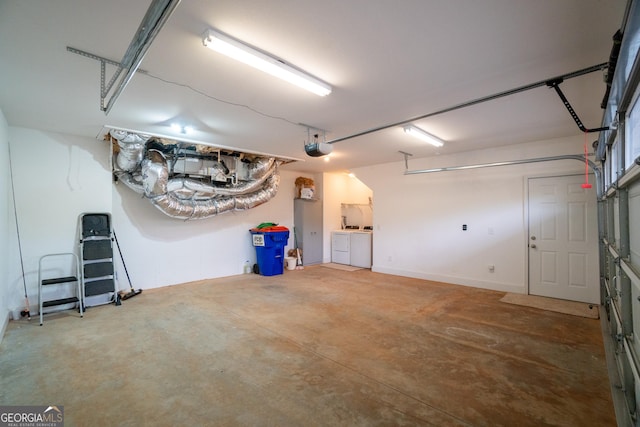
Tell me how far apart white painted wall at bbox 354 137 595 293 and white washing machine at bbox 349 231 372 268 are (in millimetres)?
348

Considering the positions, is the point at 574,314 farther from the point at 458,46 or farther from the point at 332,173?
the point at 332,173

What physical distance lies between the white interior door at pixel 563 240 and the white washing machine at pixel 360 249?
10.6ft

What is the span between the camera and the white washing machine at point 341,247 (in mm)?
7273

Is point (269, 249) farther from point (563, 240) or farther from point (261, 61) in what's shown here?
point (563, 240)

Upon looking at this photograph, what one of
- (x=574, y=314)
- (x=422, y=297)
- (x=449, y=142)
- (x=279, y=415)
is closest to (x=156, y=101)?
(x=279, y=415)

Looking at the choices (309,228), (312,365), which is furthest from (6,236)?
(309,228)

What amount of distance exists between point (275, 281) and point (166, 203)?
2.44 meters

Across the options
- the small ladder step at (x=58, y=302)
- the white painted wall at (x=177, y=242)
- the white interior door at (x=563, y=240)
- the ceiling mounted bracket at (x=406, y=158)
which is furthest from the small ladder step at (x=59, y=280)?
the white interior door at (x=563, y=240)

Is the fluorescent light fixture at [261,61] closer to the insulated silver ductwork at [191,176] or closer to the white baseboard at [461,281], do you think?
the insulated silver ductwork at [191,176]

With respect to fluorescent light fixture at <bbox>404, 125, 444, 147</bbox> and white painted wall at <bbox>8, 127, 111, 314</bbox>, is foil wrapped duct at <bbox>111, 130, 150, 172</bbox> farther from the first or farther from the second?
fluorescent light fixture at <bbox>404, 125, 444, 147</bbox>

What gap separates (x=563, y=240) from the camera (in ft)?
14.0

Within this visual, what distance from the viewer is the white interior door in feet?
13.4

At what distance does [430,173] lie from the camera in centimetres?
560

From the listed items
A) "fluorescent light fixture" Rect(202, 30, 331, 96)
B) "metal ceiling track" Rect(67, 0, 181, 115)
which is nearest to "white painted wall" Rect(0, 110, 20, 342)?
"metal ceiling track" Rect(67, 0, 181, 115)
